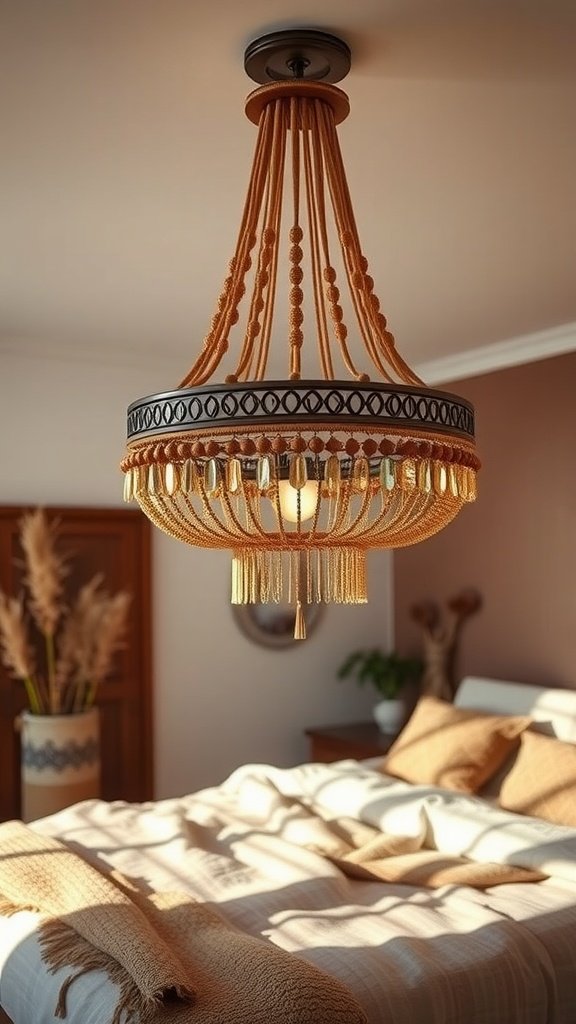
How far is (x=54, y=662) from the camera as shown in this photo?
480cm

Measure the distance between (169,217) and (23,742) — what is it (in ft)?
8.50

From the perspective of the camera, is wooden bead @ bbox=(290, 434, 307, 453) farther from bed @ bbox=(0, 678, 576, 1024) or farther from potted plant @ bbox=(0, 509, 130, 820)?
potted plant @ bbox=(0, 509, 130, 820)

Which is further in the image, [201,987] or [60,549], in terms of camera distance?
[60,549]

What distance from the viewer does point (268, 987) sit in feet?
6.82

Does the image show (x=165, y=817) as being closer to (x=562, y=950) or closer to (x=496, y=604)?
(x=562, y=950)

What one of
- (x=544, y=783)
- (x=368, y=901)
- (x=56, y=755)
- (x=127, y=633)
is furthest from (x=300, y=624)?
(x=127, y=633)

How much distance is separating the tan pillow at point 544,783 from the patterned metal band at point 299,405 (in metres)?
2.12

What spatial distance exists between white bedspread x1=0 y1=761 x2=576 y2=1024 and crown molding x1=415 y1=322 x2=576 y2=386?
2.09 meters

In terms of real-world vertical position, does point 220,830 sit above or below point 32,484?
below

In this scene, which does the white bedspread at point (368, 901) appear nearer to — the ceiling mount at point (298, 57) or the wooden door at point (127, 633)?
the wooden door at point (127, 633)

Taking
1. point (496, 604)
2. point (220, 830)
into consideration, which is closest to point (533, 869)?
point (220, 830)

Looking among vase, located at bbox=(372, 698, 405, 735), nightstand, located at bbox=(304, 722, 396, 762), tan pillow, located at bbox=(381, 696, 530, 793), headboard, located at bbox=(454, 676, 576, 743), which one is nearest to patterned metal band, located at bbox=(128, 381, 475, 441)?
tan pillow, located at bbox=(381, 696, 530, 793)

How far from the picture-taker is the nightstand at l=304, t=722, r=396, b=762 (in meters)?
4.98

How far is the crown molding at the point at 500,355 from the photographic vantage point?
4527 millimetres
